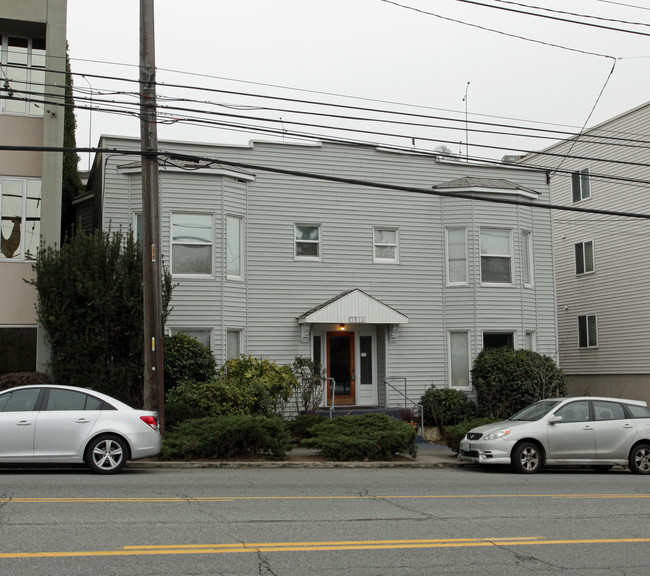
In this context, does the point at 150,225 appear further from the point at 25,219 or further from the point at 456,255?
the point at 456,255

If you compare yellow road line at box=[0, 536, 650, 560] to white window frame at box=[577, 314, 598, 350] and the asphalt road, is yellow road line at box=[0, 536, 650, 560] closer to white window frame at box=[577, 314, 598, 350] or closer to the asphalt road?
the asphalt road

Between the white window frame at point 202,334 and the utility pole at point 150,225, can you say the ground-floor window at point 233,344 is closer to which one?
the white window frame at point 202,334

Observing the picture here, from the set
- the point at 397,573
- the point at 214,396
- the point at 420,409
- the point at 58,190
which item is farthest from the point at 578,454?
the point at 58,190

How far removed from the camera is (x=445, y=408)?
2117 cm

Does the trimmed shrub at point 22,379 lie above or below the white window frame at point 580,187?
below

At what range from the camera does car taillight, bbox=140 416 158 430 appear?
1311 centimetres

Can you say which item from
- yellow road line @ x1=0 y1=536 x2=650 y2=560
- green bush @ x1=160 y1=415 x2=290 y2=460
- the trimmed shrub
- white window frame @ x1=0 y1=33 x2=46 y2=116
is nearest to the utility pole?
green bush @ x1=160 y1=415 x2=290 y2=460

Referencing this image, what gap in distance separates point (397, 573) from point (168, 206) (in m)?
14.9

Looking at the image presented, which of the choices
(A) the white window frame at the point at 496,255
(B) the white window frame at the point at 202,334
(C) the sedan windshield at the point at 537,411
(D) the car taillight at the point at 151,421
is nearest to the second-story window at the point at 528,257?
(A) the white window frame at the point at 496,255

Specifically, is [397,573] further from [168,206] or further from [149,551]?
[168,206]

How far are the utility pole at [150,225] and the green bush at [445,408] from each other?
878cm

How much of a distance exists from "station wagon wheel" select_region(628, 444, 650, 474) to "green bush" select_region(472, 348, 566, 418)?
5316mm

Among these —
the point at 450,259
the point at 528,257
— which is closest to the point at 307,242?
the point at 450,259

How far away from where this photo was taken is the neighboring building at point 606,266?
88.4 feet
